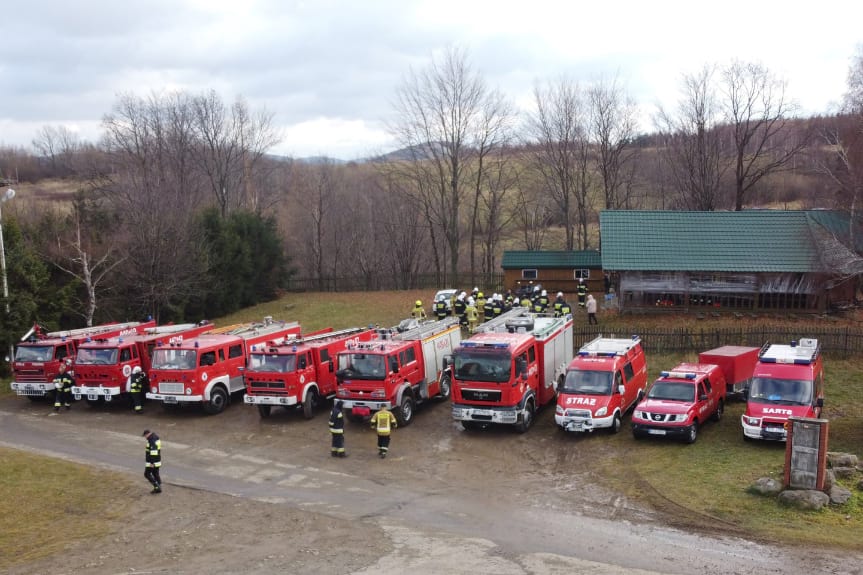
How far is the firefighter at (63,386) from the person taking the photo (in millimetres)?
23750

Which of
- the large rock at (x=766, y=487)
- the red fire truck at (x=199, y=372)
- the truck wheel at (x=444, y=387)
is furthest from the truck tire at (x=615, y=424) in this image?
the red fire truck at (x=199, y=372)

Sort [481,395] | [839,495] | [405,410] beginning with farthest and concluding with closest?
1. [405,410]
2. [481,395]
3. [839,495]

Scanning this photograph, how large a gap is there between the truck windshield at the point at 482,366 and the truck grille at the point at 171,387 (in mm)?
9185

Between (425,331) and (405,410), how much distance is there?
314 centimetres

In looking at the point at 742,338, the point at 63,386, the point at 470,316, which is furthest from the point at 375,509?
the point at 742,338

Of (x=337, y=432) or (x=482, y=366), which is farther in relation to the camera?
(x=482, y=366)

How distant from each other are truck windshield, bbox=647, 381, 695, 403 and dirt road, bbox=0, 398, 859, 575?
7.21ft

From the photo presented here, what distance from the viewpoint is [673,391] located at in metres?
18.9

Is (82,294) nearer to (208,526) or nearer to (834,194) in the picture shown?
(208,526)

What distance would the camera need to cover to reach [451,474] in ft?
55.5

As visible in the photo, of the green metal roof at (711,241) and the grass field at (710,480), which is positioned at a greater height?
the green metal roof at (711,241)

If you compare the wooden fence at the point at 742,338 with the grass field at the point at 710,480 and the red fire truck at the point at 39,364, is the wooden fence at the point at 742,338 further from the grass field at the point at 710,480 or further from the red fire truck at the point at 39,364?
the red fire truck at the point at 39,364

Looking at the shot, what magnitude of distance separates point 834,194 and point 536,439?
24.8 metres

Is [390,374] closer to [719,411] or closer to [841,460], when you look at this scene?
[719,411]
